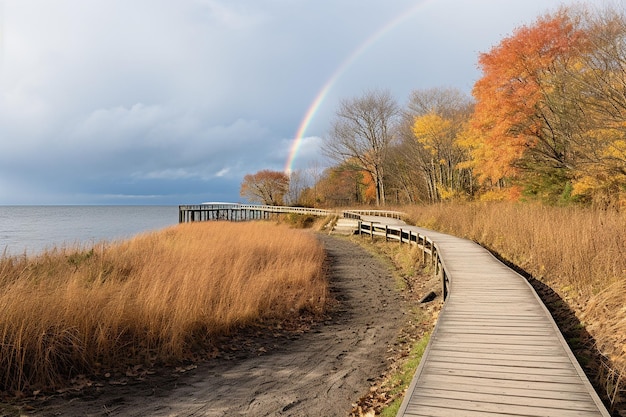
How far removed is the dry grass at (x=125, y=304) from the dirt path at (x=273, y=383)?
75 centimetres

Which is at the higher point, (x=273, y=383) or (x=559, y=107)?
(x=559, y=107)

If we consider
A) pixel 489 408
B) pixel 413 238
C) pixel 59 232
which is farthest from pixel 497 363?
pixel 59 232

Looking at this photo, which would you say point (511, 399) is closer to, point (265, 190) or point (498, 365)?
point (498, 365)

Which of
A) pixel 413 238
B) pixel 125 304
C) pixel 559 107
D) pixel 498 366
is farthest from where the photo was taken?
pixel 413 238

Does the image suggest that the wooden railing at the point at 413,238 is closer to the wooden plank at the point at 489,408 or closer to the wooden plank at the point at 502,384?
the wooden plank at the point at 502,384

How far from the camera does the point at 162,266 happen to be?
1187 cm

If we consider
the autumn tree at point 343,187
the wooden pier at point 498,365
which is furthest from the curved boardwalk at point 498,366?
the autumn tree at point 343,187

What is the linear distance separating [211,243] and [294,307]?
27.4 ft

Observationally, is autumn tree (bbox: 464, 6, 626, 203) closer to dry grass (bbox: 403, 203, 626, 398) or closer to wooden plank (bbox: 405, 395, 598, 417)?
dry grass (bbox: 403, 203, 626, 398)

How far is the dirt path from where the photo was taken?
217 inches

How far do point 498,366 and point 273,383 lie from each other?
11.4 ft

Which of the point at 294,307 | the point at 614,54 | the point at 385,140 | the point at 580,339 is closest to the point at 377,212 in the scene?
the point at 385,140

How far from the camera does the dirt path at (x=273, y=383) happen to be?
5.50 m

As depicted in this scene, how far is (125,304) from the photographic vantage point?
7.84 m
